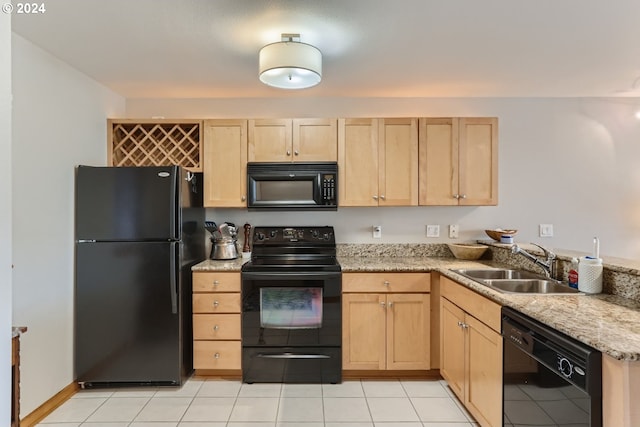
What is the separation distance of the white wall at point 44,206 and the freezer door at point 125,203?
11 cm

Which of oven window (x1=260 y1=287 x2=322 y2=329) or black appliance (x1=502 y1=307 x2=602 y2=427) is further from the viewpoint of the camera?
oven window (x1=260 y1=287 x2=322 y2=329)

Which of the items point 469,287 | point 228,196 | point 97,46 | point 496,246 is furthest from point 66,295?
point 496,246

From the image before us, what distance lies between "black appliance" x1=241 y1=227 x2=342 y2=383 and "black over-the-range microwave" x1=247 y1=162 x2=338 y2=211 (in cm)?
55

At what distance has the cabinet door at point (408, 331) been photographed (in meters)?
2.58

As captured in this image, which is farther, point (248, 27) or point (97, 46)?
point (97, 46)

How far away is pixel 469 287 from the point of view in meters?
2.02

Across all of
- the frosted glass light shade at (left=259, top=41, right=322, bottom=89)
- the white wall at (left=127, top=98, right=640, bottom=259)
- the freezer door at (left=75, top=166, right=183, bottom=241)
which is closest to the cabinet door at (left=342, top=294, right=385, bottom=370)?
the white wall at (left=127, top=98, right=640, bottom=259)

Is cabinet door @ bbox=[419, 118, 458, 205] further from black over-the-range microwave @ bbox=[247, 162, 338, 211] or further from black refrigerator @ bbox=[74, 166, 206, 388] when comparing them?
black refrigerator @ bbox=[74, 166, 206, 388]

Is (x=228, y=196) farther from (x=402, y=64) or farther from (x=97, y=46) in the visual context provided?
(x=402, y=64)

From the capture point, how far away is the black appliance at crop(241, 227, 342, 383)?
8.32ft

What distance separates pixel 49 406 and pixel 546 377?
111 inches

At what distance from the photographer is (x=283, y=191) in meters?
2.85

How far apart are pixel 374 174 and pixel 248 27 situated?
1447 mm

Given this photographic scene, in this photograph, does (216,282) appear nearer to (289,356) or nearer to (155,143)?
(289,356)
